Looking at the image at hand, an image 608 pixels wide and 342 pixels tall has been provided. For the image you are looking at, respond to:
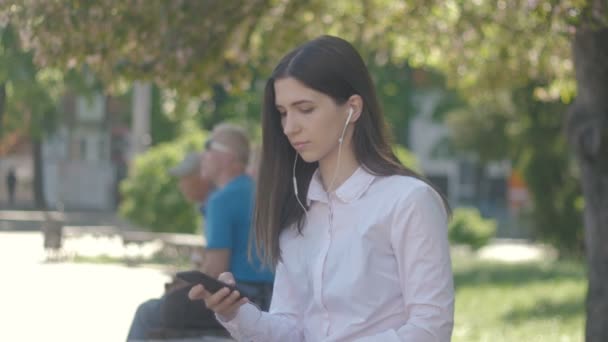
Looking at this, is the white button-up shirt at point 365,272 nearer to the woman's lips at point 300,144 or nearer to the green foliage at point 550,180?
the woman's lips at point 300,144

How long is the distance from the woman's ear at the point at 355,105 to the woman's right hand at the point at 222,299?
587 millimetres

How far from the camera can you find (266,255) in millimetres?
4098

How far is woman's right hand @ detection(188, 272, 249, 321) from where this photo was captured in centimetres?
368

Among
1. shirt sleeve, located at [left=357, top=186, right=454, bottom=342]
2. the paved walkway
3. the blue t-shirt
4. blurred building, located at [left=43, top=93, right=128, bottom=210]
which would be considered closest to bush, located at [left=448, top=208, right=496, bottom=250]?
the paved walkway

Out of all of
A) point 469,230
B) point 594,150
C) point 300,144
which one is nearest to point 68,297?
point 594,150

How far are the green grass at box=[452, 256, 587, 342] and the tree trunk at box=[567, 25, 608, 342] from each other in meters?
3.71

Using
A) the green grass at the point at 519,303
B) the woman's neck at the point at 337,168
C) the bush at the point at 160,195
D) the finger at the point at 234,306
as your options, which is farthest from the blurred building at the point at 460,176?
the finger at the point at 234,306

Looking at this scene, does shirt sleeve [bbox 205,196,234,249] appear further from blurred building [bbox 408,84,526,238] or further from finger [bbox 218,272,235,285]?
blurred building [bbox 408,84,526,238]

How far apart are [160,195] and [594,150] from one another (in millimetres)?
17934

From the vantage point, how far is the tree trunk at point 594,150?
1030 cm

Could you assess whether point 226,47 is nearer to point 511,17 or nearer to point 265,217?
point 511,17

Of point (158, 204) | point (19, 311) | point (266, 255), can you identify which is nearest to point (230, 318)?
point (266, 255)

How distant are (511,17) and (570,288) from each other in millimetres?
9573

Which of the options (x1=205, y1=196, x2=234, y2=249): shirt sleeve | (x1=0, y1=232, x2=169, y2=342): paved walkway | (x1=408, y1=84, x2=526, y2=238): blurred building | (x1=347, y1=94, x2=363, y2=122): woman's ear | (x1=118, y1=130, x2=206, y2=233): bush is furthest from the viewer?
(x1=408, y1=84, x2=526, y2=238): blurred building
